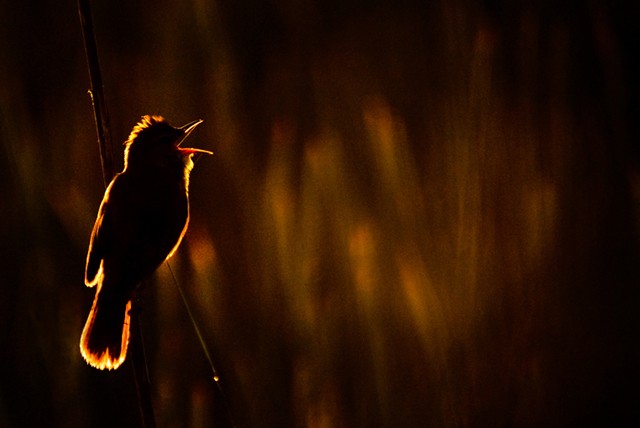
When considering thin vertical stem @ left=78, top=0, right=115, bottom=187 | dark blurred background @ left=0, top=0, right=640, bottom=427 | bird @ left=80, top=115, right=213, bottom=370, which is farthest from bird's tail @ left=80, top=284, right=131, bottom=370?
dark blurred background @ left=0, top=0, right=640, bottom=427

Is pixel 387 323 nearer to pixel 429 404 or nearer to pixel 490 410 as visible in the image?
pixel 429 404

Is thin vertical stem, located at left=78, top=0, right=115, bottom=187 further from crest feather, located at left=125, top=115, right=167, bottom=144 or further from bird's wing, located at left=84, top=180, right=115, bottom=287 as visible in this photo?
crest feather, located at left=125, top=115, right=167, bottom=144

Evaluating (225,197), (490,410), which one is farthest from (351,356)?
(225,197)

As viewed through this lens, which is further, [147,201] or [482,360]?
[482,360]

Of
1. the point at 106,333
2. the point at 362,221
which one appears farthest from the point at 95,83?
the point at 362,221

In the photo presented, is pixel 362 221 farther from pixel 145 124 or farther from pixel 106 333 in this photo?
pixel 106 333
